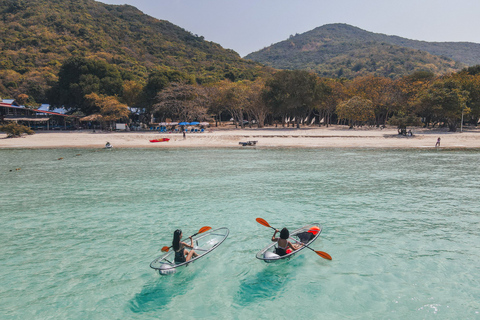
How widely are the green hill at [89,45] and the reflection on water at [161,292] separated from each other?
81.2 meters

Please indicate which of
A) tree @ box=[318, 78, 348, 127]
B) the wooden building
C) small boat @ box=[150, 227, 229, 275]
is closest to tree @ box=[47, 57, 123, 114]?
the wooden building

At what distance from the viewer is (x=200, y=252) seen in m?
10.2

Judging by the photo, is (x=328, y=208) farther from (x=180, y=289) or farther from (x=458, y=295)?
(x=180, y=289)

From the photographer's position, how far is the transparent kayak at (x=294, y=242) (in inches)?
366

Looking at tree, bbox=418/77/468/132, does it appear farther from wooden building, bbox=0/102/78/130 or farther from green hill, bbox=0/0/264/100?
wooden building, bbox=0/102/78/130

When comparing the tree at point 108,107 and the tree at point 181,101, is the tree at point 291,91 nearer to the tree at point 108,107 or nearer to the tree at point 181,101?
the tree at point 181,101

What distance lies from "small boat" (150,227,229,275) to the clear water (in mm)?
446

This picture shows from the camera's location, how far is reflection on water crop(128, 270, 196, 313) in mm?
7949

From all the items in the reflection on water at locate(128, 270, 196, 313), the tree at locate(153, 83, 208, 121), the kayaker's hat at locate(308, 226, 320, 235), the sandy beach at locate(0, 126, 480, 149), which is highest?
the tree at locate(153, 83, 208, 121)

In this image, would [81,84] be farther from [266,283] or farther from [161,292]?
[266,283]

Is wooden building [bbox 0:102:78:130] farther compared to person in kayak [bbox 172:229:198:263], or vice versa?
wooden building [bbox 0:102:78:130]

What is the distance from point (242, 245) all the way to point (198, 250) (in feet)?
6.90

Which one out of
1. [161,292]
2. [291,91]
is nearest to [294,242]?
[161,292]

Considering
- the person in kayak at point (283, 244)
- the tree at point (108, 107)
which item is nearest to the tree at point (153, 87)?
the tree at point (108, 107)
